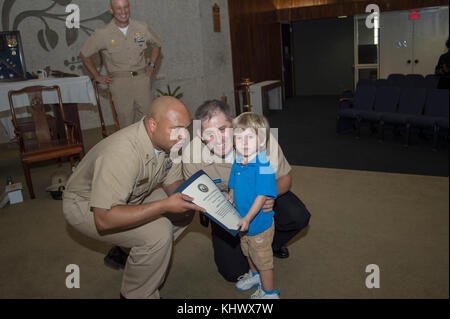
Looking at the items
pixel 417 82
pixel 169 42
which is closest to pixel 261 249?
pixel 417 82

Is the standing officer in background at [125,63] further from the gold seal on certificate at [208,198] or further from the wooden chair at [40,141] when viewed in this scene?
the gold seal on certificate at [208,198]

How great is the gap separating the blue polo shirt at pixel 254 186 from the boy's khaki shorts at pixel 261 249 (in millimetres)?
29

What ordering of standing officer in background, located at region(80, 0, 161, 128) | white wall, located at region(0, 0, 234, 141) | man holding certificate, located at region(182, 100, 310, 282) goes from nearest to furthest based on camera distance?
1. man holding certificate, located at region(182, 100, 310, 282)
2. standing officer in background, located at region(80, 0, 161, 128)
3. white wall, located at region(0, 0, 234, 141)

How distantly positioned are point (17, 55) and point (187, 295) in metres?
3.61

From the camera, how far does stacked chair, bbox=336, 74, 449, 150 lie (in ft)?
3.06

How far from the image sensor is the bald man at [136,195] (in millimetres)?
1663

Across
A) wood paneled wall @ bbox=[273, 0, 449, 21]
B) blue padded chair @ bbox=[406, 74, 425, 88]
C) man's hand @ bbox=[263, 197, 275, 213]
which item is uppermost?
wood paneled wall @ bbox=[273, 0, 449, 21]

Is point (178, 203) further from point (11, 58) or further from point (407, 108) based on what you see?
point (11, 58)

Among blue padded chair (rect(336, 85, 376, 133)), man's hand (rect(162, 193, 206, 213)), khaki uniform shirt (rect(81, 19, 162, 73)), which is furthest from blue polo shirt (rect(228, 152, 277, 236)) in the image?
blue padded chair (rect(336, 85, 376, 133))

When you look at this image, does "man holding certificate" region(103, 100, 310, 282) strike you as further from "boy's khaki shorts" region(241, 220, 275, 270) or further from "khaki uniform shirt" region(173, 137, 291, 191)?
"boy's khaki shorts" region(241, 220, 275, 270)

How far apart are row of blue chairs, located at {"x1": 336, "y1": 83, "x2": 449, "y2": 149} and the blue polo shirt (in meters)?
0.66

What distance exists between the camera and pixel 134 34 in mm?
4051

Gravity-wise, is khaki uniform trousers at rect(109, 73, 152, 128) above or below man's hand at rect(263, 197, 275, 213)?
above

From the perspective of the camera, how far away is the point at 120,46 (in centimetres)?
401
